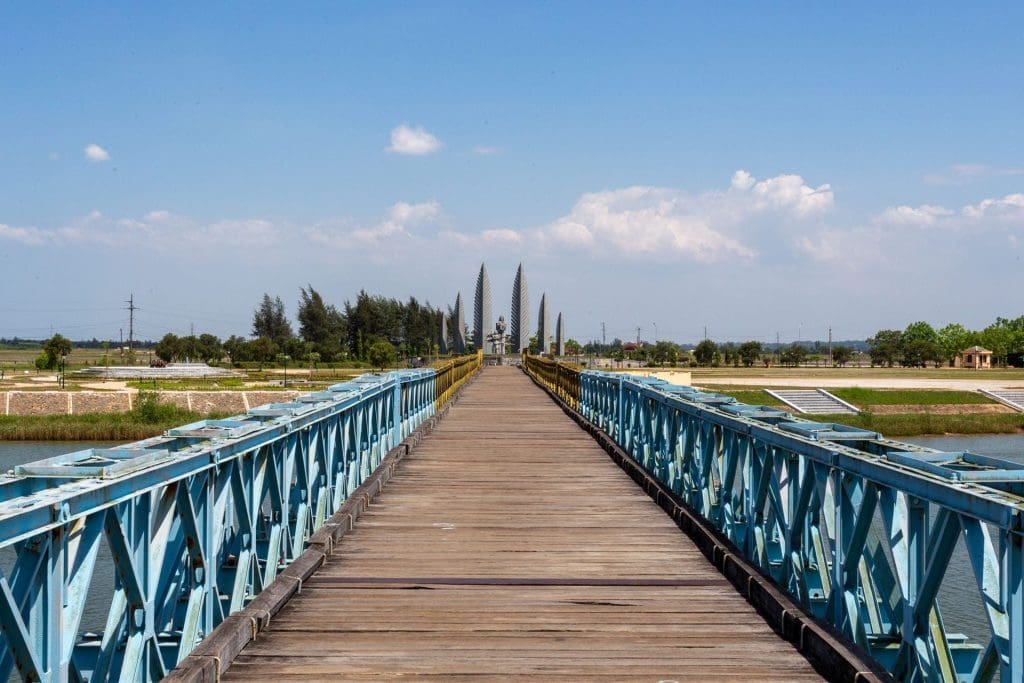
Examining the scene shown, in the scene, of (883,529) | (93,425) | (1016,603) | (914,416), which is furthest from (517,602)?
(914,416)

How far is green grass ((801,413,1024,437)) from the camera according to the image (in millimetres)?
47406

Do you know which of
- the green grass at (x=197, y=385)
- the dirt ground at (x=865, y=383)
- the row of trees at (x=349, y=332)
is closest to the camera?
the green grass at (x=197, y=385)

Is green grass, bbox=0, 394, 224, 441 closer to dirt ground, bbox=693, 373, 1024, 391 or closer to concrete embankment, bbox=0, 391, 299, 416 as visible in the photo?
concrete embankment, bbox=0, 391, 299, 416

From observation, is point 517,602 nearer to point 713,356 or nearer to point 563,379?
point 563,379

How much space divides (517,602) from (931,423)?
159 feet

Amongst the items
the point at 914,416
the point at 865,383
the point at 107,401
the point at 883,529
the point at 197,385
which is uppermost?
the point at 883,529

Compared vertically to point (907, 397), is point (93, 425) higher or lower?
lower

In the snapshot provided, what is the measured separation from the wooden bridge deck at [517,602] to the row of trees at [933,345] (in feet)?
409

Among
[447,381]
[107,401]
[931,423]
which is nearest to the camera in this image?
[447,381]

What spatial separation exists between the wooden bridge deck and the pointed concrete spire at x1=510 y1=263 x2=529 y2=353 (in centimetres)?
4812

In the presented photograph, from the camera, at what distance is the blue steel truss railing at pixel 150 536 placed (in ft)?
9.14

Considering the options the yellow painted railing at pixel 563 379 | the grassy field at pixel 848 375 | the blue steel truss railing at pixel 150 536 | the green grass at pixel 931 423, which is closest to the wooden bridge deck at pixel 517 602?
the blue steel truss railing at pixel 150 536

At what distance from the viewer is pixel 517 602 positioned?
5418 millimetres

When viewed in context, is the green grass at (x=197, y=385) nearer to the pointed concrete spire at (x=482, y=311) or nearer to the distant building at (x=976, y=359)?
the pointed concrete spire at (x=482, y=311)
